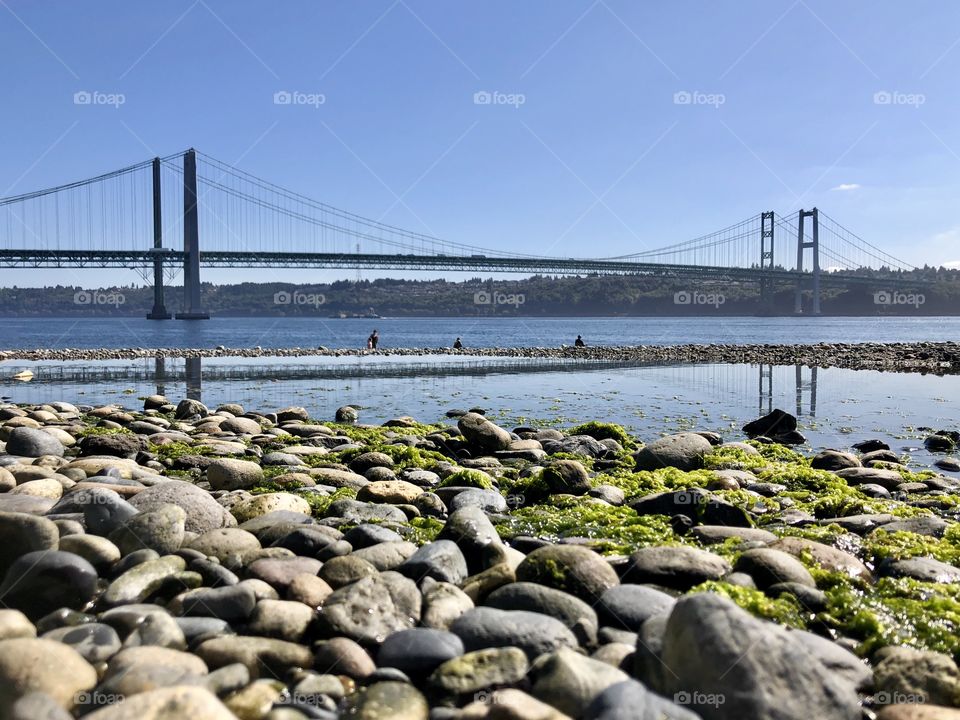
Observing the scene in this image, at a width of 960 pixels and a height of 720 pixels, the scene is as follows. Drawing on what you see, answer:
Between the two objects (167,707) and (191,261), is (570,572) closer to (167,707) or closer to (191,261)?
(167,707)

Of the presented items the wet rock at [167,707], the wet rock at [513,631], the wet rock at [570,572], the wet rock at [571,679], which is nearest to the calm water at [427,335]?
the wet rock at [570,572]

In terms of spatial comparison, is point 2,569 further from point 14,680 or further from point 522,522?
point 522,522

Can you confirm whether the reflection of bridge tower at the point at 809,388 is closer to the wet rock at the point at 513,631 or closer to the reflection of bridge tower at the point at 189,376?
the wet rock at the point at 513,631

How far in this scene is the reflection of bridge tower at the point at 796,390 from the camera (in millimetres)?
12844

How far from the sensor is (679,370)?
72.8 ft

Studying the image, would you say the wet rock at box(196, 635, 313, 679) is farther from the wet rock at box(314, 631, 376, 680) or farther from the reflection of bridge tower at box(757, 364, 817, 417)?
the reflection of bridge tower at box(757, 364, 817, 417)

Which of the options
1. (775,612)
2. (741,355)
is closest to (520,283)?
(741,355)

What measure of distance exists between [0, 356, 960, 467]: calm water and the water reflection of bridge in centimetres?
3

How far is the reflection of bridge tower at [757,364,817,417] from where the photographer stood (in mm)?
12844

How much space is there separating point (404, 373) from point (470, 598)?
59.8ft

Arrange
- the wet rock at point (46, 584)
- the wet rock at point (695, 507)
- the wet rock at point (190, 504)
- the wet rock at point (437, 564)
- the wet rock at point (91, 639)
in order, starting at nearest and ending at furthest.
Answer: the wet rock at point (91, 639) → the wet rock at point (46, 584) → the wet rock at point (437, 564) → the wet rock at point (190, 504) → the wet rock at point (695, 507)

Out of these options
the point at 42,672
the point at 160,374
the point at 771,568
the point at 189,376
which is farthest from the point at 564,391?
the point at 42,672

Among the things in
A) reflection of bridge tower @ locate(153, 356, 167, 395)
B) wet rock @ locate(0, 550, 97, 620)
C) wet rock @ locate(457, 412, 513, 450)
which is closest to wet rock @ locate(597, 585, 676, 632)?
wet rock @ locate(0, 550, 97, 620)

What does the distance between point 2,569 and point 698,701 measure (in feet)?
9.77
